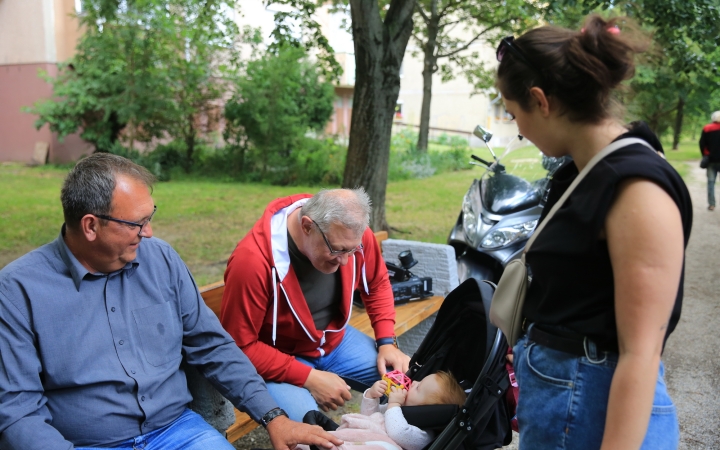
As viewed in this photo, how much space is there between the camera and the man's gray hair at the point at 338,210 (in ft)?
9.17

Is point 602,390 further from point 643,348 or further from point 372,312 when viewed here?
point 372,312

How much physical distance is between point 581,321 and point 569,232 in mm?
229

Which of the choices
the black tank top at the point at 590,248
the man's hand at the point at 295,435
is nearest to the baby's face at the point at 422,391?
the man's hand at the point at 295,435

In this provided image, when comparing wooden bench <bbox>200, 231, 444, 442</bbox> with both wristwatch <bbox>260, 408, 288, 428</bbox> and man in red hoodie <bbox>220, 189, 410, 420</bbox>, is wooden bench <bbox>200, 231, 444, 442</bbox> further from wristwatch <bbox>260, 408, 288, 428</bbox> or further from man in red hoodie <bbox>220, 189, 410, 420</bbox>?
wristwatch <bbox>260, 408, 288, 428</bbox>

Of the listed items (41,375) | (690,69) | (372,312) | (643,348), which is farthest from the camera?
(690,69)

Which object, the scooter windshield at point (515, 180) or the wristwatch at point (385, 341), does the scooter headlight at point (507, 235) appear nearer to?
the scooter windshield at point (515, 180)

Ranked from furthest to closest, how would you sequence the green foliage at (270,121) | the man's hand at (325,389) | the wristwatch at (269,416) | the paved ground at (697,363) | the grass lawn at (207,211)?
the green foliage at (270,121) → the grass lawn at (207,211) → the paved ground at (697,363) → the man's hand at (325,389) → the wristwatch at (269,416)

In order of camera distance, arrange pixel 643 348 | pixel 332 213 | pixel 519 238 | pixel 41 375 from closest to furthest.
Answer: pixel 643 348 → pixel 41 375 → pixel 332 213 → pixel 519 238

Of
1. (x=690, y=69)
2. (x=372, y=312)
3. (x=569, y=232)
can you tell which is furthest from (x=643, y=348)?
(x=690, y=69)

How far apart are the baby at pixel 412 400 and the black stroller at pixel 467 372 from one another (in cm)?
4

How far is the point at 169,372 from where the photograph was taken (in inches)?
94.7

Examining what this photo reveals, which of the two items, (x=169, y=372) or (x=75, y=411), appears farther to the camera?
(x=169, y=372)

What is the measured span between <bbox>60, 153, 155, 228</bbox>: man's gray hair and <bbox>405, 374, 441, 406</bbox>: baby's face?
142 cm

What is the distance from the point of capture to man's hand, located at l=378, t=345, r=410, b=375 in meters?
3.26
